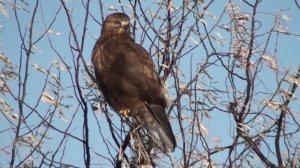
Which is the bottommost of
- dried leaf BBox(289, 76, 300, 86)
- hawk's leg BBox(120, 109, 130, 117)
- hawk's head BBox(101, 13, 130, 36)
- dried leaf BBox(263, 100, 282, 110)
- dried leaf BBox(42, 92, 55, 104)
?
dried leaf BBox(42, 92, 55, 104)

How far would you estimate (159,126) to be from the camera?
11.1ft

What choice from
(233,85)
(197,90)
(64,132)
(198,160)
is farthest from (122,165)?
(233,85)

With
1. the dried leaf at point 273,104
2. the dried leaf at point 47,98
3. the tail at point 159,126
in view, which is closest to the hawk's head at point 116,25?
the tail at point 159,126

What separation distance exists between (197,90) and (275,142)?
661mm

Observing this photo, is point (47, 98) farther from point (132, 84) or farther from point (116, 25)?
point (116, 25)

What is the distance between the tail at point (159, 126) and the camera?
3283mm

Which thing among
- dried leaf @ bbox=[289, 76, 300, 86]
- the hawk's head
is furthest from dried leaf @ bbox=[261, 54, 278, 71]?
the hawk's head

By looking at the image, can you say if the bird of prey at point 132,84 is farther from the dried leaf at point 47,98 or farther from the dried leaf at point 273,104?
the dried leaf at point 273,104

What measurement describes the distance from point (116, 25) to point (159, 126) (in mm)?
770

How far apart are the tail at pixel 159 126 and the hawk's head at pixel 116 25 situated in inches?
21.8

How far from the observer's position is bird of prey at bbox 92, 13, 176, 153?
3.33m

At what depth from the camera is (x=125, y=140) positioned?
297cm

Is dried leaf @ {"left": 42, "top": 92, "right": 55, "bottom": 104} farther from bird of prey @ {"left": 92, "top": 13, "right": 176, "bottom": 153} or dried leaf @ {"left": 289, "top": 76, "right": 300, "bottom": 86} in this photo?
dried leaf @ {"left": 289, "top": 76, "right": 300, "bottom": 86}

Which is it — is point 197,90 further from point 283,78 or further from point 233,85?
point 283,78
